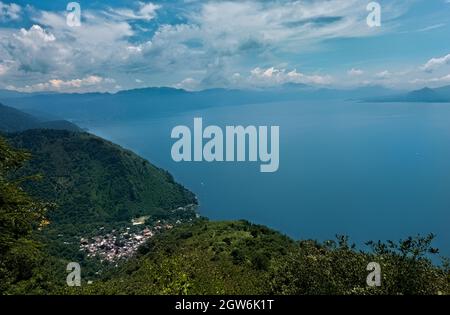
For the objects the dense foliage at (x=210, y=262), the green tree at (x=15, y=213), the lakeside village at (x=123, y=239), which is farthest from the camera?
the lakeside village at (x=123, y=239)

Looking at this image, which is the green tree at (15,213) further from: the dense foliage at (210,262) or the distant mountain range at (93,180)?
the distant mountain range at (93,180)

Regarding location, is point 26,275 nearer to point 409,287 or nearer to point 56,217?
point 409,287

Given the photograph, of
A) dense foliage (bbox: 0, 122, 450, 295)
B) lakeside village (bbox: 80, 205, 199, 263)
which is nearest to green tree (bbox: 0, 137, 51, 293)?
dense foliage (bbox: 0, 122, 450, 295)

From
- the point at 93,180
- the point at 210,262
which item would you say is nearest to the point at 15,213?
the point at 210,262

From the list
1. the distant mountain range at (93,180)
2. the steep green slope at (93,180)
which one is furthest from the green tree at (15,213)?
the steep green slope at (93,180)

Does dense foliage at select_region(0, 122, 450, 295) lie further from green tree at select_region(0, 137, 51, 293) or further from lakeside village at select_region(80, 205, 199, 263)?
lakeside village at select_region(80, 205, 199, 263)

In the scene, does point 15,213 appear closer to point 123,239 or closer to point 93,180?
point 123,239

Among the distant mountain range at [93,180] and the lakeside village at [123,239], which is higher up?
the distant mountain range at [93,180]
